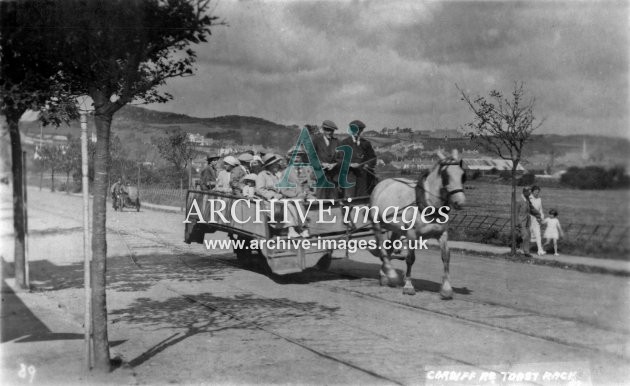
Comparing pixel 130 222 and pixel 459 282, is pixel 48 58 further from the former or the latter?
pixel 130 222

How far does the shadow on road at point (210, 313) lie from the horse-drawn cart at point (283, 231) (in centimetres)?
109

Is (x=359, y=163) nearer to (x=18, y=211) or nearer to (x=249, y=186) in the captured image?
(x=249, y=186)

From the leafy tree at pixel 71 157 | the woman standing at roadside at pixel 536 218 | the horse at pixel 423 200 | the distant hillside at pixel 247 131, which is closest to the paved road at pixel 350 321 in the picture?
the horse at pixel 423 200

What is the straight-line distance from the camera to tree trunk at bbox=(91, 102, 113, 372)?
570 cm

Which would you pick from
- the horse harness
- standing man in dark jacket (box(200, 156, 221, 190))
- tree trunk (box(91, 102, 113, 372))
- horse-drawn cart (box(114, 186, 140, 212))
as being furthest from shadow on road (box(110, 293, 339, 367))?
horse-drawn cart (box(114, 186, 140, 212))

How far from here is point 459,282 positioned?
10664 mm

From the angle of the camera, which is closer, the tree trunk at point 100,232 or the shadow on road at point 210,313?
the tree trunk at point 100,232

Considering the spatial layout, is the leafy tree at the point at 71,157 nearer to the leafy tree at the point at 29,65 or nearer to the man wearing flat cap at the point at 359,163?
the man wearing flat cap at the point at 359,163

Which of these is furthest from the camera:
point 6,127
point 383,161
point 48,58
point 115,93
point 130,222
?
point 130,222

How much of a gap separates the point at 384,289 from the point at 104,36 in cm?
624

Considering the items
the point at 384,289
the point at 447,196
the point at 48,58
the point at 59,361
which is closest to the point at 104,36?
the point at 48,58

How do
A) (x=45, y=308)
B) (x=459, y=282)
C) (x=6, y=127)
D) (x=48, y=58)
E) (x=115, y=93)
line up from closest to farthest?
(x=115, y=93) < (x=48, y=58) < (x=45, y=308) < (x=6, y=127) < (x=459, y=282)

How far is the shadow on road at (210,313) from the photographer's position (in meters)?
7.46

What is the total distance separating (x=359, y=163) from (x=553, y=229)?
16.2ft
